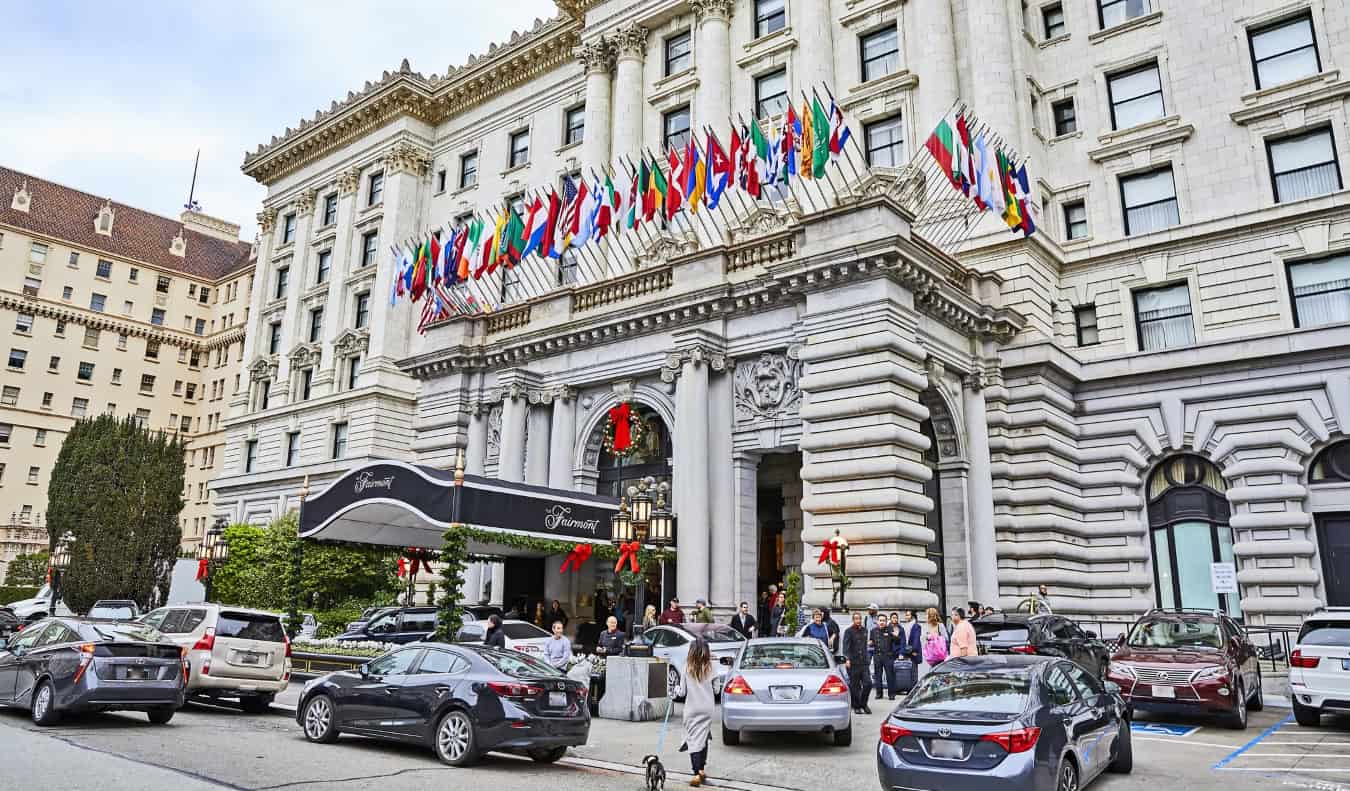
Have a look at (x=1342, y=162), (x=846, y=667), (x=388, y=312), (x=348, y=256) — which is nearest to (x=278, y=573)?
(x=388, y=312)

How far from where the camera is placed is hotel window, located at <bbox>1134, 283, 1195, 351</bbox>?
29.4 m

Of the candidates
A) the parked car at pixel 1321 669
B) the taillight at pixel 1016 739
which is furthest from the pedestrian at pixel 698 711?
the parked car at pixel 1321 669

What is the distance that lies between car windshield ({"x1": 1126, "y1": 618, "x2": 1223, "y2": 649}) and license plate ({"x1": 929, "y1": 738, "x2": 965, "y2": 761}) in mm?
9448

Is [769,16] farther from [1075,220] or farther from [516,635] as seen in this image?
[516,635]

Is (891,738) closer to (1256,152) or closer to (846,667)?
(846,667)

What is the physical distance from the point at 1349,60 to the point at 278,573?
1563 inches

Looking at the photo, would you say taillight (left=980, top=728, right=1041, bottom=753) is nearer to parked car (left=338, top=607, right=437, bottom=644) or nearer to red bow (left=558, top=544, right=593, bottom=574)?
red bow (left=558, top=544, right=593, bottom=574)

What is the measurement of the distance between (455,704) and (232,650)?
7.04 metres

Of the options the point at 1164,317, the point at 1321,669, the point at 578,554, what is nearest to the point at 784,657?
the point at 1321,669

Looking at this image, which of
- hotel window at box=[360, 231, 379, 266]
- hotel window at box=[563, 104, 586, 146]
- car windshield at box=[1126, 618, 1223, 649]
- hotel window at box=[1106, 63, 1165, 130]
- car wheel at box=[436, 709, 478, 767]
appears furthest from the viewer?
hotel window at box=[360, 231, 379, 266]

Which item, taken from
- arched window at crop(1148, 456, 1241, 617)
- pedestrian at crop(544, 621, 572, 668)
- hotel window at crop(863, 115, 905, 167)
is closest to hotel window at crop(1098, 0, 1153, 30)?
hotel window at crop(863, 115, 905, 167)

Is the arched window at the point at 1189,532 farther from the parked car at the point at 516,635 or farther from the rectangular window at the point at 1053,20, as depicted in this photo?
the parked car at the point at 516,635

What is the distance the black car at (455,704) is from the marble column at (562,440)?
53.0 ft

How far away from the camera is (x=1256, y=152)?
1132 inches
